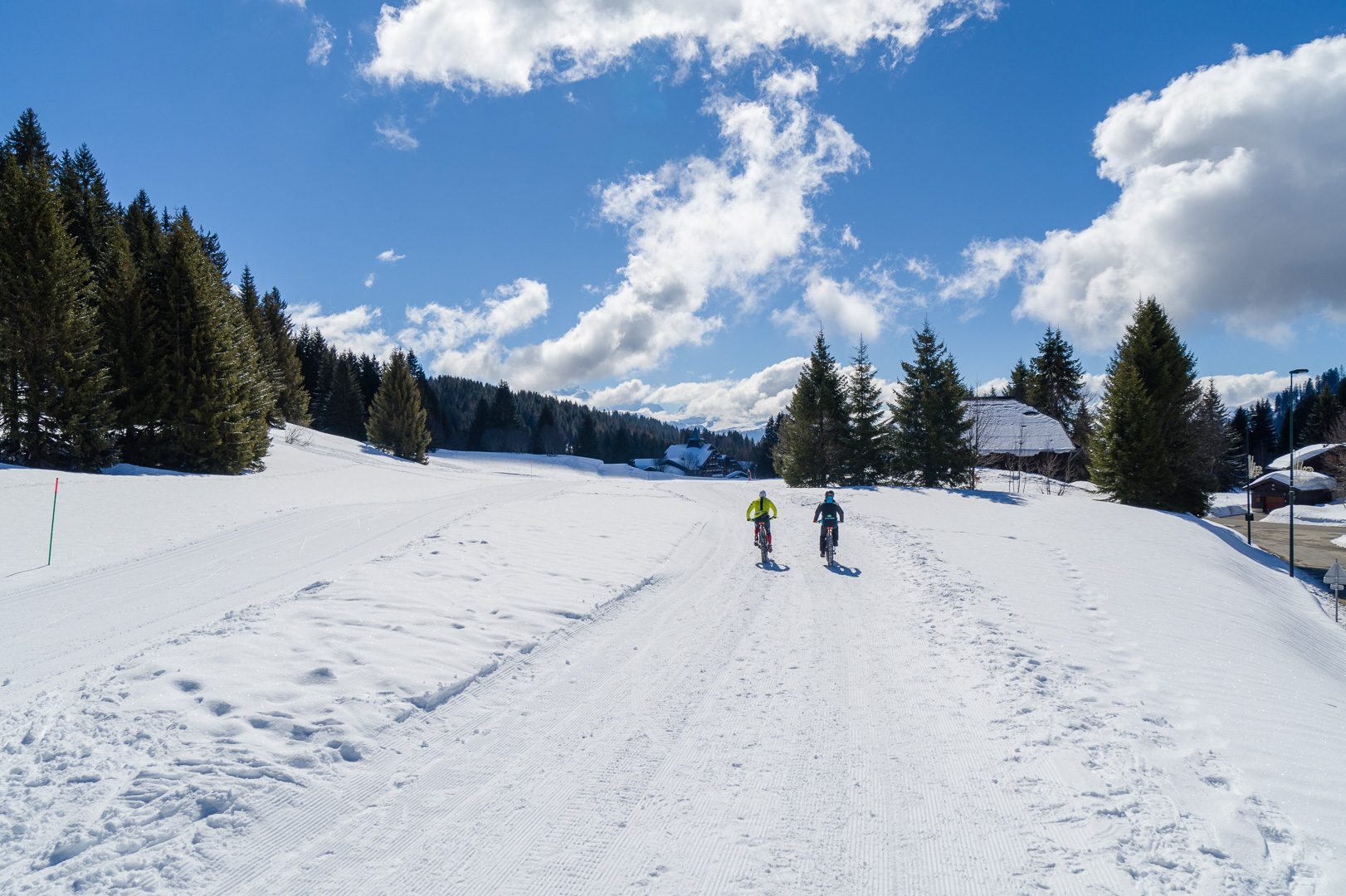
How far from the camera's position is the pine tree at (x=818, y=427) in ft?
103

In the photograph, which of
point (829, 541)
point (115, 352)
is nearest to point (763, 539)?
point (829, 541)

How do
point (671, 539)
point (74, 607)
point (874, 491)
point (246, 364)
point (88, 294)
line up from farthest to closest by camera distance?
point (246, 364), point (874, 491), point (88, 294), point (671, 539), point (74, 607)

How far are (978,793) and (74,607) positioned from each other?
39.0ft

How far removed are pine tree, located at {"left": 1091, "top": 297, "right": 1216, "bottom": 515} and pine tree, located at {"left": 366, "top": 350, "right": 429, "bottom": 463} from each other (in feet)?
152

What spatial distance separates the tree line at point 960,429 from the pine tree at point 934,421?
0.04 m

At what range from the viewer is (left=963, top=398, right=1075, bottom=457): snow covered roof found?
40.4 meters

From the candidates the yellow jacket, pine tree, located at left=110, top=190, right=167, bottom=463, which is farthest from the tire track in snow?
pine tree, located at left=110, top=190, right=167, bottom=463

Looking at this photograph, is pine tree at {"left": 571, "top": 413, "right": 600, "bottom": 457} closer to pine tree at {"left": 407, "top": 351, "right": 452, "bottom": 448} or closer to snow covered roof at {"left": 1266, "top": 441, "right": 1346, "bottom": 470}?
pine tree at {"left": 407, "top": 351, "right": 452, "bottom": 448}

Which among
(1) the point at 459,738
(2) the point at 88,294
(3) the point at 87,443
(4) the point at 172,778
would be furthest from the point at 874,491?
(2) the point at 88,294

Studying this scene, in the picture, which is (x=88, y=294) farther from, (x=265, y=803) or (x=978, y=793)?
(x=978, y=793)

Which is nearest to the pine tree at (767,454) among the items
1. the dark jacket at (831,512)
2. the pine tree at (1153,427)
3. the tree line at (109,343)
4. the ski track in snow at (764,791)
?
the pine tree at (1153,427)

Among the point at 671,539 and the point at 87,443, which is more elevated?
the point at 87,443

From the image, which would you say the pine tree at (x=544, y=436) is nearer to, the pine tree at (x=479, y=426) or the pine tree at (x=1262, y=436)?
the pine tree at (x=479, y=426)

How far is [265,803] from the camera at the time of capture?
3.97 meters
